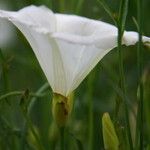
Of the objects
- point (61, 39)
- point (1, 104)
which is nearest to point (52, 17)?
point (61, 39)

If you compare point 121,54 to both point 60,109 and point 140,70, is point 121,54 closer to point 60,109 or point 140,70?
point 140,70

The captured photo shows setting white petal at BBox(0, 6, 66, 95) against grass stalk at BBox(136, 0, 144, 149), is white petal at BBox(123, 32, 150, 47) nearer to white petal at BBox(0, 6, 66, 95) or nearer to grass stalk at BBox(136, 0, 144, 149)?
grass stalk at BBox(136, 0, 144, 149)

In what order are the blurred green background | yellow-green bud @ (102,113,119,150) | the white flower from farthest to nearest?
the blurred green background
yellow-green bud @ (102,113,119,150)
the white flower

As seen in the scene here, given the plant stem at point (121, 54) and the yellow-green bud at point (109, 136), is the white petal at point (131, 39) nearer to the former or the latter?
the plant stem at point (121, 54)

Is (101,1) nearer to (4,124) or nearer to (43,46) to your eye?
(43,46)

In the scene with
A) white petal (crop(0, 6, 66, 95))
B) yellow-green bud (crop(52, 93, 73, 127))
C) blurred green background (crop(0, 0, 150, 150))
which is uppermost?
white petal (crop(0, 6, 66, 95))

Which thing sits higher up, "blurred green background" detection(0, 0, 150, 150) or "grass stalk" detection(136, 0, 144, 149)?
"grass stalk" detection(136, 0, 144, 149)

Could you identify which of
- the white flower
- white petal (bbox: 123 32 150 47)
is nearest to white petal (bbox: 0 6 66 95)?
the white flower
